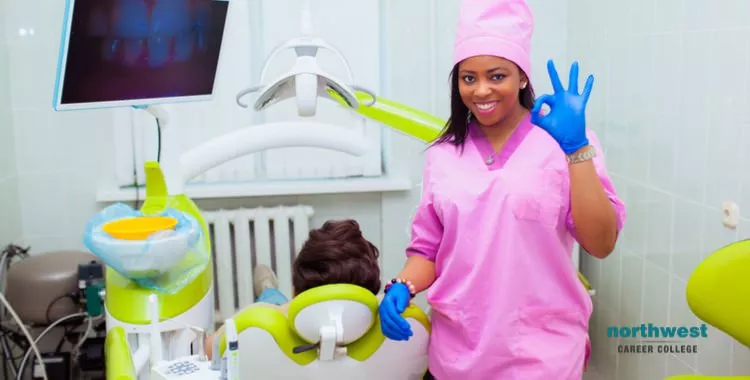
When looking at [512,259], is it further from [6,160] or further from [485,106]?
[6,160]

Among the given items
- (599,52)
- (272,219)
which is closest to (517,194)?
(599,52)

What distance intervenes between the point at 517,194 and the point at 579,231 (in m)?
0.15

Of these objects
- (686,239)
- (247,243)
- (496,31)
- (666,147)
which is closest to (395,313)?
(496,31)

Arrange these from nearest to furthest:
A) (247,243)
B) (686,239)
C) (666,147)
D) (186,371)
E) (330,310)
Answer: (186,371)
(330,310)
(686,239)
(666,147)
(247,243)

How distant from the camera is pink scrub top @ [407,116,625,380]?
5.38ft

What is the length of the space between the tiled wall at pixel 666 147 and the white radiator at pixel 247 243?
3.86 feet

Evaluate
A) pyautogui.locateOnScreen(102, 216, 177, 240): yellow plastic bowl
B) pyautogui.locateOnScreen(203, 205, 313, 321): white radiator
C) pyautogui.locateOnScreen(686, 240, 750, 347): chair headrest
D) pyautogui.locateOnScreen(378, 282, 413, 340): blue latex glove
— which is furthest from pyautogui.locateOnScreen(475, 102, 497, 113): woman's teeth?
pyautogui.locateOnScreen(203, 205, 313, 321): white radiator

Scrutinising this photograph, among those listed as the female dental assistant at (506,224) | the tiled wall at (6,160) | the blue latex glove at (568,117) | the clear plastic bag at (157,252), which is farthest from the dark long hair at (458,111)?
the tiled wall at (6,160)

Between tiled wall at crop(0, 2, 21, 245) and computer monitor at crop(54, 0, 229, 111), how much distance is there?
45.8 inches

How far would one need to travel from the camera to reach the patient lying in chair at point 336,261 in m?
1.95

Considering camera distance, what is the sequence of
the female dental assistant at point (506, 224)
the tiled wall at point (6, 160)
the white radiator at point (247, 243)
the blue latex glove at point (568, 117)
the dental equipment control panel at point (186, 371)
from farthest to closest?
the white radiator at point (247, 243) < the tiled wall at point (6, 160) < the female dental assistant at point (506, 224) < the blue latex glove at point (568, 117) < the dental equipment control panel at point (186, 371)

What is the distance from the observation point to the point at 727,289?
1720mm

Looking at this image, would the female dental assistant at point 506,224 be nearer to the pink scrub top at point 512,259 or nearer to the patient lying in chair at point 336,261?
the pink scrub top at point 512,259

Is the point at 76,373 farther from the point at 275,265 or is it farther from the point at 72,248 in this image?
the point at 275,265
